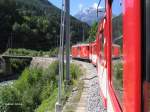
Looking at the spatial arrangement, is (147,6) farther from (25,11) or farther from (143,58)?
(25,11)

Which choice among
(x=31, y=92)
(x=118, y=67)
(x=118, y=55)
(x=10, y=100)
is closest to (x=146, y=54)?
(x=118, y=67)

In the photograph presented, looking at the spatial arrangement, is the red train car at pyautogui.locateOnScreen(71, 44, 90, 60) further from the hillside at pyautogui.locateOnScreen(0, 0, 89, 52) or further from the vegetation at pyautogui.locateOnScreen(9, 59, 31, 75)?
the hillside at pyautogui.locateOnScreen(0, 0, 89, 52)

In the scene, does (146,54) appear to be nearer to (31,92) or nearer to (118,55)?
(118,55)

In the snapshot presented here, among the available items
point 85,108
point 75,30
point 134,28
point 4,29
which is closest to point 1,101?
point 85,108

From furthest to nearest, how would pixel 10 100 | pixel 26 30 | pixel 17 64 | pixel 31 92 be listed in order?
pixel 26 30
pixel 17 64
pixel 10 100
pixel 31 92

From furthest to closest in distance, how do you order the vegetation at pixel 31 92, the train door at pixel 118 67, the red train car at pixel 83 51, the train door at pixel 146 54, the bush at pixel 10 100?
the red train car at pixel 83 51
the bush at pixel 10 100
the vegetation at pixel 31 92
the train door at pixel 118 67
the train door at pixel 146 54

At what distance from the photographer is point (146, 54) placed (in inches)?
112

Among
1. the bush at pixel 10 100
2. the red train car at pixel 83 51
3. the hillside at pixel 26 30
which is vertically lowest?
Answer: the bush at pixel 10 100

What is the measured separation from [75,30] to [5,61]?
89.1 ft

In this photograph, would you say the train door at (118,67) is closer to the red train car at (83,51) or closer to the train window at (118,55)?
the train window at (118,55)

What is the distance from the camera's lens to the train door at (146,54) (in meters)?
2.79

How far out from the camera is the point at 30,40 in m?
142

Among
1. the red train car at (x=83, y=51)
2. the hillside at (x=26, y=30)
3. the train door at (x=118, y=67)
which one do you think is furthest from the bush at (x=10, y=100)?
the hillside at (x=26, y=30)

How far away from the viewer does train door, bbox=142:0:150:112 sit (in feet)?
9.16
